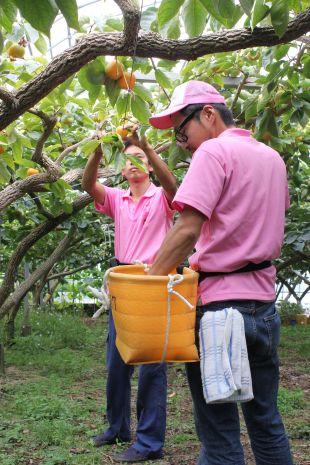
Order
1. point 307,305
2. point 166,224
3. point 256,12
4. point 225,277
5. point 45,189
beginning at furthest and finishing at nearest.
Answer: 1. point 307,305
2. point 45,189
3. point 166,224
4. point 225,277
5. point 256,12

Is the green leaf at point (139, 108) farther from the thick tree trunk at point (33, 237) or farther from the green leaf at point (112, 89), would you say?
the thick tree trunk at point (33, 237)

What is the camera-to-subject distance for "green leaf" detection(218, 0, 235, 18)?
4.02 ft

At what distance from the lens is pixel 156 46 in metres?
1.62

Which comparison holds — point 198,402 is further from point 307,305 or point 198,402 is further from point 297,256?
point 307,305

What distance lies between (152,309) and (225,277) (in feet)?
0.73

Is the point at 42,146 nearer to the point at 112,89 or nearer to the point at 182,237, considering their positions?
the point at 112,89

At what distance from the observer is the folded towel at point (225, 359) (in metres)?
1.54

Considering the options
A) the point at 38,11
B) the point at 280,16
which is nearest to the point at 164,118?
the point at 280,16

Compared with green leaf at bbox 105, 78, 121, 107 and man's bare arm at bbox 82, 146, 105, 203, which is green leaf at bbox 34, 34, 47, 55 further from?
man's bare arm at bbox 82, 146, 105, 203

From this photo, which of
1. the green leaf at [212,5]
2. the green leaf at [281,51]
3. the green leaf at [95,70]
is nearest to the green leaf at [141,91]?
the green leaf at [95,70]

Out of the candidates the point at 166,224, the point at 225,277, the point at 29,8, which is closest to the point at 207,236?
the point at 225,277

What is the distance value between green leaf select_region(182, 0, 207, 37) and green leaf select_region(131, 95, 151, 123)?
63 centimetres

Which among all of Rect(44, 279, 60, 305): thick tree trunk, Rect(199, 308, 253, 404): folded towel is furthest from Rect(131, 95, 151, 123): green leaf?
Rect(44, 279, 60, 305): thick tree trunk

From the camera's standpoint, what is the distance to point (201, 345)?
160 centimetres
